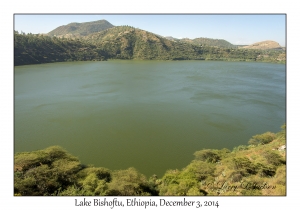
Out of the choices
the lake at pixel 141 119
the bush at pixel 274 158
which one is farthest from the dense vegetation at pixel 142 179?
the lake at pixel 141 119

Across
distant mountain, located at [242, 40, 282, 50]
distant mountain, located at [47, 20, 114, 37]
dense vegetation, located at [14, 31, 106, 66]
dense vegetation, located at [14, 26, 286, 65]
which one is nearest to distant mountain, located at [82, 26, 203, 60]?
dense vegetation, located at [14, 26, 286, 65]

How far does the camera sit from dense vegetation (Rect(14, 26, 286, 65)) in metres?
53.3

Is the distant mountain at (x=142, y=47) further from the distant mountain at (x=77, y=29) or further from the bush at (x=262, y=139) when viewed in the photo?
the distant mountain at (x=77, y=29)

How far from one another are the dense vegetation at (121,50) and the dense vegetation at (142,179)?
159 ft

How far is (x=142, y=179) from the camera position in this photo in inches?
317

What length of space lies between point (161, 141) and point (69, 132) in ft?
22.0

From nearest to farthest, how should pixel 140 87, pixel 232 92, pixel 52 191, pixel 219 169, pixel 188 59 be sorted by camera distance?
pixel 52 191 < pixel 219 169 < pixel 232 92 < pixel 140 87 < pixel 188 59

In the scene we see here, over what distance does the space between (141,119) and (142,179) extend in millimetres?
9033

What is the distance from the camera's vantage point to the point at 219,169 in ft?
27.9

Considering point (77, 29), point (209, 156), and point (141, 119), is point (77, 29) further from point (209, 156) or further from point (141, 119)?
point (209, 156)

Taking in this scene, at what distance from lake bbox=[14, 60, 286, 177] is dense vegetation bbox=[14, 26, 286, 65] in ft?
95.7

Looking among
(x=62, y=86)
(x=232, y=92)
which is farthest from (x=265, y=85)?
(x=62, y=86)

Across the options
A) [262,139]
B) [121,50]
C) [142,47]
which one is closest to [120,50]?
[121,50]
